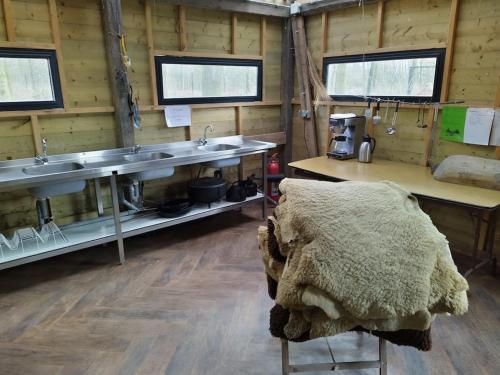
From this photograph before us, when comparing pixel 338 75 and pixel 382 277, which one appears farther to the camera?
pixel 338 75

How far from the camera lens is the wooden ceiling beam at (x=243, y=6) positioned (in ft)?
11.3

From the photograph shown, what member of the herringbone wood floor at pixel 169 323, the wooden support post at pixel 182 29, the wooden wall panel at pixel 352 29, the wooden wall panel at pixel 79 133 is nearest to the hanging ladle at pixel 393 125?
the wooden wall panel at pixel 352 29

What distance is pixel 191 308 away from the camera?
2395 mm

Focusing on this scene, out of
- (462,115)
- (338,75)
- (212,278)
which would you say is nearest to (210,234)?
(212,278)

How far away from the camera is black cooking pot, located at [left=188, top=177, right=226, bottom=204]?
3402mm

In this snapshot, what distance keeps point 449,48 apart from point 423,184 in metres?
1.18

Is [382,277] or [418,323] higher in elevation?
[382,277]

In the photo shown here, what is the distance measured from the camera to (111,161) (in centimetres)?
321

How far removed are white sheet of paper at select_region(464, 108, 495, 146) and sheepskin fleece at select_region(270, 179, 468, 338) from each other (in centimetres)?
192

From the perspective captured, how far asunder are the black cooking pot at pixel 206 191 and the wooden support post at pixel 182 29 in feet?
4.51

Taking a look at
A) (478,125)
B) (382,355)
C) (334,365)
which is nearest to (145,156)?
(334,365)

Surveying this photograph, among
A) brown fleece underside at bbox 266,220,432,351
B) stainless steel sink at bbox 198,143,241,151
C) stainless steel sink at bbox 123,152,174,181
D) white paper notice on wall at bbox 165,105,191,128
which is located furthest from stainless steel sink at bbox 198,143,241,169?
brown fleece underside at bbox 266,220,432,351

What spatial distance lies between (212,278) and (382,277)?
179cm

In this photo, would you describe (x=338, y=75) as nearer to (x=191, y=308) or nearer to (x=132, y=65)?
(x=132, y=65)
